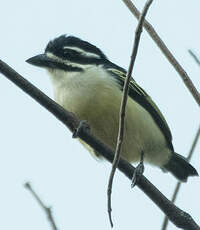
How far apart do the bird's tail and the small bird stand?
0.09 meters

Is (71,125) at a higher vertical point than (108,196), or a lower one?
higher

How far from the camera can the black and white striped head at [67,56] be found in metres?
5.66

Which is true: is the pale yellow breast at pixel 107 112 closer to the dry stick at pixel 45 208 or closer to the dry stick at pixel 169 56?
the dry stick at pixel 169 56

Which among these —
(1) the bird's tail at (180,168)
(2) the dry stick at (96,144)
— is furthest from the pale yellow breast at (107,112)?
(2) the dry stick at (96,144)

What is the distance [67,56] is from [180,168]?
1963 mm

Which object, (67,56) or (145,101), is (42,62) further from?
(145,101)

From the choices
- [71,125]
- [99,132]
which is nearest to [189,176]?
[99,132]

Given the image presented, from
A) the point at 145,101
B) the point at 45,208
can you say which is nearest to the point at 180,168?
the point at 145,101

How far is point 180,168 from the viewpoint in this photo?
6.47m

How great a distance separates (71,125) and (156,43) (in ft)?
2.93

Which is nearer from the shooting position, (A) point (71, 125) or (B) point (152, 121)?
(A) point (71, 125)

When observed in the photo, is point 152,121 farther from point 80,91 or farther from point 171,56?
point 171,56

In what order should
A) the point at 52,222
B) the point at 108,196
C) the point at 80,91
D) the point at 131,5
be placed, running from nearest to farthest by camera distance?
the point at 52,222, the point at 108,196, the point at 131,5, the point at 80,91

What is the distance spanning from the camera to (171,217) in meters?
3.91
